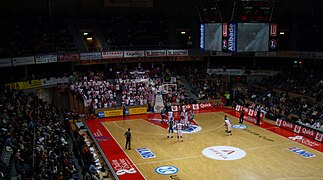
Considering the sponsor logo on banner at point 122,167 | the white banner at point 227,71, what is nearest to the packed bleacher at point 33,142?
the sponsor logo on banner at point 122,167

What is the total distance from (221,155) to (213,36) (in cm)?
901

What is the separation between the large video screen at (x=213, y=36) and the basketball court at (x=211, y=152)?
604 centimetres

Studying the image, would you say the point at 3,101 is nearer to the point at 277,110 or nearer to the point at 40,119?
the point at 40,119

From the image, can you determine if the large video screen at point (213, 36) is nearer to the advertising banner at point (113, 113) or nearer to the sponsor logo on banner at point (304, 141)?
the sponsor logo on banner at point (304, 141)

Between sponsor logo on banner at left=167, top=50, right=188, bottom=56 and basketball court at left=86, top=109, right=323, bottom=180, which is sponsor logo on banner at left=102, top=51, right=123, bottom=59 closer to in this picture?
sponsor logo on banner at left=167, top=50, right=188, bottom=56

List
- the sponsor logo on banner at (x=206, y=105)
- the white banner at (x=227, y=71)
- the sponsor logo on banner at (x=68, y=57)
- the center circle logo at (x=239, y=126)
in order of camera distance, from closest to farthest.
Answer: the center circle logo at (x=239, y=126) → the sponsor logo on banner at (x=206, y=105) → the sponsor logo on banner at (x=68, y=57) → the white banner at (x=227, y=71)

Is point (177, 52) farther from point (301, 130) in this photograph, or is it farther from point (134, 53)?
point (301, 130)

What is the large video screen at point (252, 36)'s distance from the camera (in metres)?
23.4

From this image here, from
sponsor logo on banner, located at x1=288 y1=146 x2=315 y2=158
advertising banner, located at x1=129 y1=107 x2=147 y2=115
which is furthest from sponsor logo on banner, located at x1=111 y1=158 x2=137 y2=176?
advertising banner, located at x1=129 y1=107 x2=147 y2=115

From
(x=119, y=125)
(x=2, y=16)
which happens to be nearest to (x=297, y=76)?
(x=119, y=125)

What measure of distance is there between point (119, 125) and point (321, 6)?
28682 millimetres

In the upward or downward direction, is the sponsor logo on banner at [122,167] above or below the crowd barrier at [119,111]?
below

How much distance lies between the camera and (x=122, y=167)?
60.6ft

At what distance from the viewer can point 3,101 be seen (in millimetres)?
22375
